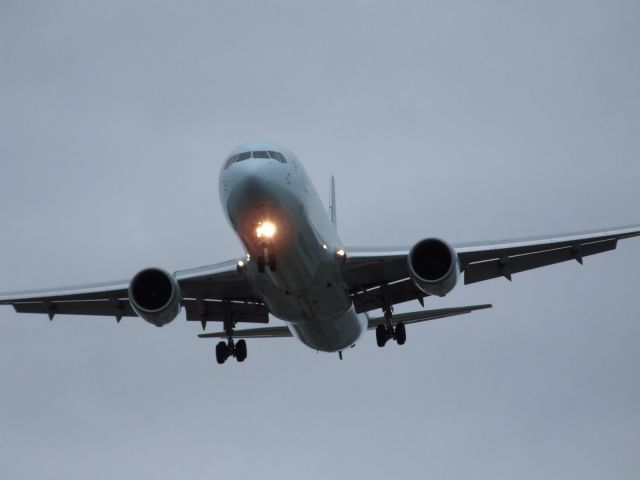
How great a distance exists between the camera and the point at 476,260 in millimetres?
29312

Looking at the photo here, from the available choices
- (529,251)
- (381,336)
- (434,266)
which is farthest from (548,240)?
(381,336)

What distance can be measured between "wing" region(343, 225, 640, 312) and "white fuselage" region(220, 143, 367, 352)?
77cm

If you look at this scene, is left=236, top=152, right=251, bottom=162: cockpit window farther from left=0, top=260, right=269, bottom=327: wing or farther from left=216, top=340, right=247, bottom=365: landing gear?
left=216, top=340, right=247, bottom=365: landing gear

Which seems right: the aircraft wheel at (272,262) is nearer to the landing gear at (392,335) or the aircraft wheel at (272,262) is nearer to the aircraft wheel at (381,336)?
the landing gear at (392,335)

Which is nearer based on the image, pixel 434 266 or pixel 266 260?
pixel 266 260

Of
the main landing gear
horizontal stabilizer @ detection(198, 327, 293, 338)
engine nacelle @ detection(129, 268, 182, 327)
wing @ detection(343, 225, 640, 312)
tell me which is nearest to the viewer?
engine nacelle @ detection(129, 268, 182, 327)

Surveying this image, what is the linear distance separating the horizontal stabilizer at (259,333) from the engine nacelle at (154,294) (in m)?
4.40

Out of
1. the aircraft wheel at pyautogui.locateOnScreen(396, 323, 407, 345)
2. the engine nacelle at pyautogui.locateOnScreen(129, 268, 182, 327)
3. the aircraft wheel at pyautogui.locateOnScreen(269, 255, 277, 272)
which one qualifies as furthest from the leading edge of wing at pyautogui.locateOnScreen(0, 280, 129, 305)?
the aircraft wheel at pyautogui.locateOnScreen(396, 323, 407, 345)

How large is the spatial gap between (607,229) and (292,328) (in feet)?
29.8

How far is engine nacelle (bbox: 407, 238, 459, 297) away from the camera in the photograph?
26.6 m

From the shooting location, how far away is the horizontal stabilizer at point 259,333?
3170 centimetres

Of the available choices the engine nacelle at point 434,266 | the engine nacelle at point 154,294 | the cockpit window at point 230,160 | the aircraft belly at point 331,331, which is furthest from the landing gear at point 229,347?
the cockpit window at point 230,160

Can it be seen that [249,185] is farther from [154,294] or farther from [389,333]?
[389,333]

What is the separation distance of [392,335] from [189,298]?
19.7 feet
